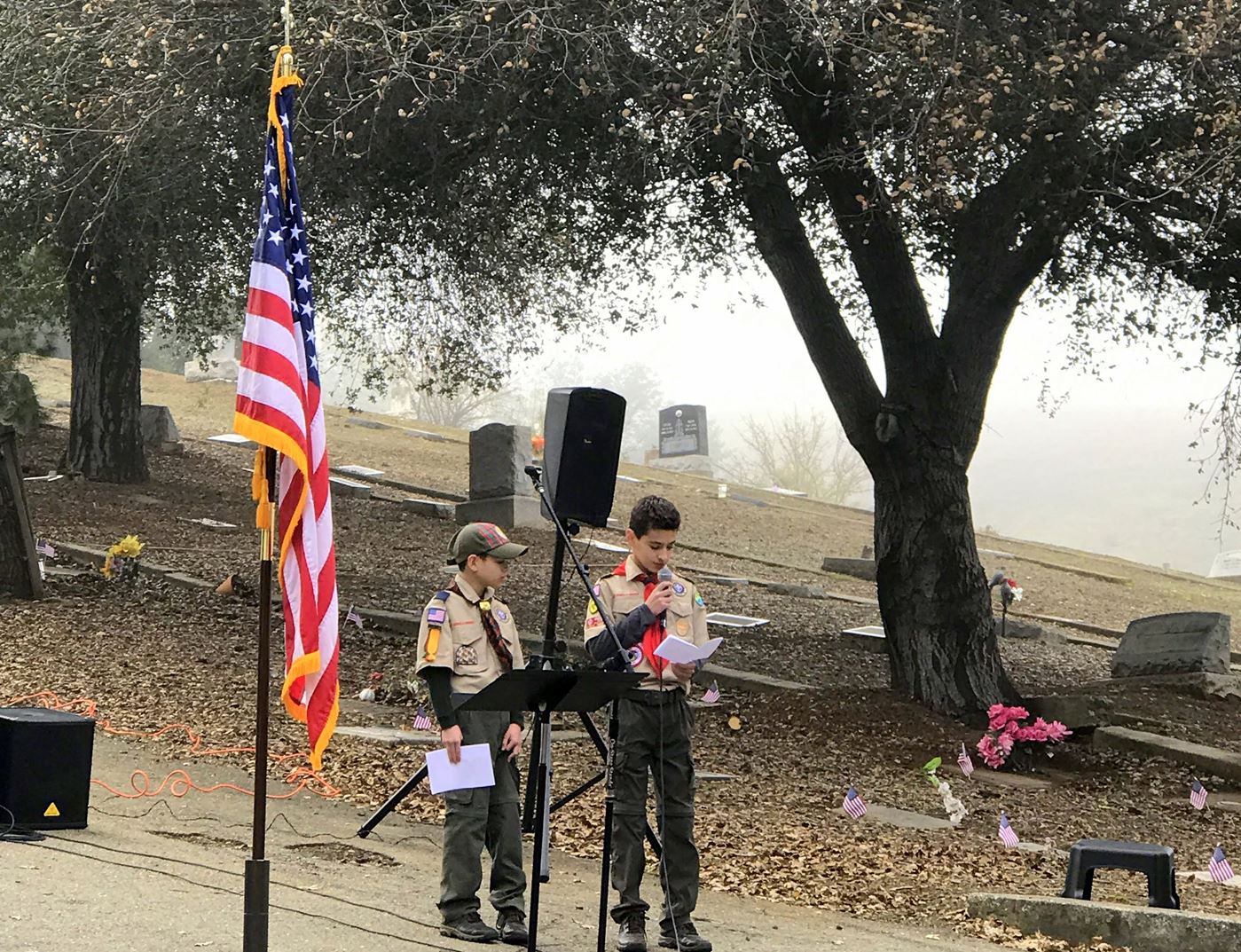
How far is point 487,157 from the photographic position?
490 inches

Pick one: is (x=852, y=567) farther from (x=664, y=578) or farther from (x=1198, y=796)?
(x=664, y=578)

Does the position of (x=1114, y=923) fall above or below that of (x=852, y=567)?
below

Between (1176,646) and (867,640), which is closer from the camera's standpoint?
(1176,646)

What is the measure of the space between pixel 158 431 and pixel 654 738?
21822mm

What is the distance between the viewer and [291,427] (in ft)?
16.8

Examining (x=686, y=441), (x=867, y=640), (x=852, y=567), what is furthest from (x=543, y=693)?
(x=686, y=441)

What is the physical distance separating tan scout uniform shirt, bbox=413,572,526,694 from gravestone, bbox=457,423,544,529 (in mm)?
15624

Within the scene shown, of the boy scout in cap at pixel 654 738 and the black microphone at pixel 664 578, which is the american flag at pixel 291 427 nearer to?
the boy scout in cap at pixel 654 738

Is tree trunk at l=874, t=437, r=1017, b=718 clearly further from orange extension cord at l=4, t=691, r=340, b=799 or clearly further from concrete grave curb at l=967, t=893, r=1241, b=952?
concrete grave curb at l=967, t=893, r=1241, b=952

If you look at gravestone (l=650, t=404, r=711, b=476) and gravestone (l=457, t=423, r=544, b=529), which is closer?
gravestone (l=457, t=423, r=544, b=529)

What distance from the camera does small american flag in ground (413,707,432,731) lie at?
9.98 meters

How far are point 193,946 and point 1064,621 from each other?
57.1 ft

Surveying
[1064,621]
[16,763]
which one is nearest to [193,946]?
[16,763]

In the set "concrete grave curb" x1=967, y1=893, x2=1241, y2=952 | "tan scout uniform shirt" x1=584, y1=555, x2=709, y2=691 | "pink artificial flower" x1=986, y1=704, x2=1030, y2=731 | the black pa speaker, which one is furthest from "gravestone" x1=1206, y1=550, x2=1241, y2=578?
"tan scout uniform shirt" x1=584, y1=555, x2=709, y2=691
